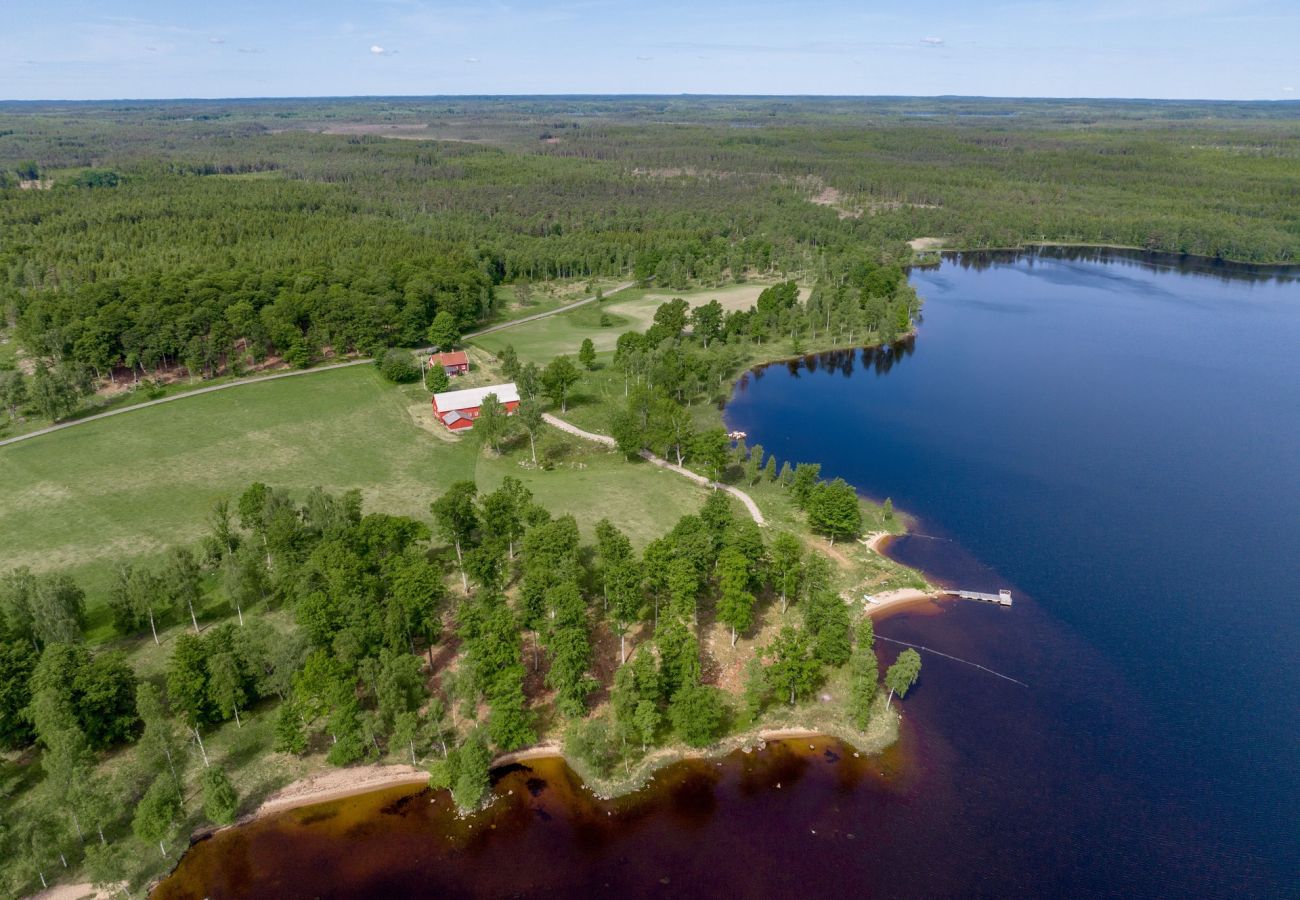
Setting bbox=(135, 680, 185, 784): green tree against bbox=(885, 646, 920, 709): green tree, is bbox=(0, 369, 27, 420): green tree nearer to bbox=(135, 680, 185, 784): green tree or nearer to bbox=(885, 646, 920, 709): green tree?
bbox=(135, 680, 185, 784): green tree

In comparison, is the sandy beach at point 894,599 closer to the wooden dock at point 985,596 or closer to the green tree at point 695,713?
the wooden dock at point 985,596

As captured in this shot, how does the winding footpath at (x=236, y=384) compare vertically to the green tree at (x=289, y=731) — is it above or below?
above

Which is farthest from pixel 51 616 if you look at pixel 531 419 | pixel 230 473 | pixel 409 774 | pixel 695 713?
pixel 531 419

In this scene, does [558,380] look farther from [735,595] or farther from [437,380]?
[735,595]

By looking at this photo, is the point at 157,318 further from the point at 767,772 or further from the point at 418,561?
the point at 767,772

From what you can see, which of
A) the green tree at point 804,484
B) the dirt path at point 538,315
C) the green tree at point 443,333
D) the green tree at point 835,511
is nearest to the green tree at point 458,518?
the green tree at point 835,511

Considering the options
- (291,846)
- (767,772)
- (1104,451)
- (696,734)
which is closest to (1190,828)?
(767,772)
